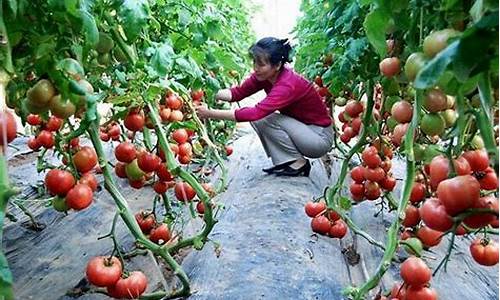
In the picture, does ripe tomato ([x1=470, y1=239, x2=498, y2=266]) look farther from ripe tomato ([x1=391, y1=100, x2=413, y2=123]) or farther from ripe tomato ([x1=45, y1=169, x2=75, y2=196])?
ripe tomato ([x1=45, y1=169, x2=75, y2=196])

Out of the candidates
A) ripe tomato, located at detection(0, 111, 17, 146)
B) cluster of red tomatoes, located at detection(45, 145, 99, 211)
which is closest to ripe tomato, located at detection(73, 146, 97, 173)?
cluster of red tomatoes, located at detection(45, 145, 99, 211)

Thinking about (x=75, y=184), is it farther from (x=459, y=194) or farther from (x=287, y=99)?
(x=287, y=99)

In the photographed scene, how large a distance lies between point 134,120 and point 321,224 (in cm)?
69

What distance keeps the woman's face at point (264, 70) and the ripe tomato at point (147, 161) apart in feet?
4.86

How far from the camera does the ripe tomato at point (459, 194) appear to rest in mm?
565

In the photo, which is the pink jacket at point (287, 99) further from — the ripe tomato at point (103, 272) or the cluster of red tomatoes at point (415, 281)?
the cluster of red tomatoes at point (415, 281)

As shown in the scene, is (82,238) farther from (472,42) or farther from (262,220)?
(472,42)

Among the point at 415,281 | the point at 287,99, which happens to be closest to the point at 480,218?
the point at 415,281

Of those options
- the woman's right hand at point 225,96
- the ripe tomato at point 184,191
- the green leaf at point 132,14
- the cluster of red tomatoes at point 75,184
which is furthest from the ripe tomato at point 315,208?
the woman's right hand at point 225,96

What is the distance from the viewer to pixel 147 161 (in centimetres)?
142

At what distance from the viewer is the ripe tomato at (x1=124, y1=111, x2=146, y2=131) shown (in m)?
1.38

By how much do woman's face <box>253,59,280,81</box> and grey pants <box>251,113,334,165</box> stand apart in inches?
10.7

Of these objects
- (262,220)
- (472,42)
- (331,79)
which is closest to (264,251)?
(262,220)

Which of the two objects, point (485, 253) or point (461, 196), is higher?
point (461, 196)
